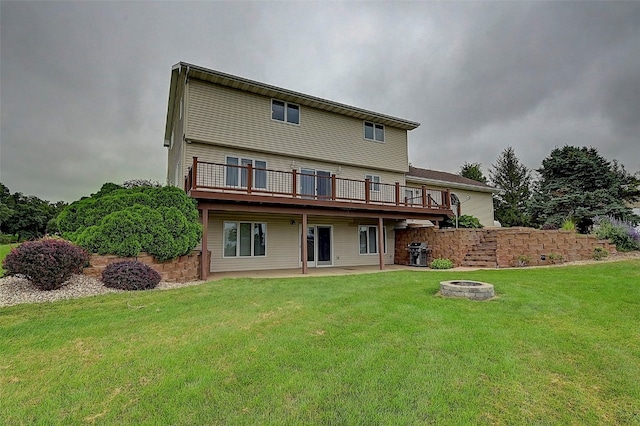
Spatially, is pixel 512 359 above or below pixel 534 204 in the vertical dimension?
below

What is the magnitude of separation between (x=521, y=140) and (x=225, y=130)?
25.4 meters

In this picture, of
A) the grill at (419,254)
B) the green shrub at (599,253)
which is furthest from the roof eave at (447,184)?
the green shrub at (599,253)

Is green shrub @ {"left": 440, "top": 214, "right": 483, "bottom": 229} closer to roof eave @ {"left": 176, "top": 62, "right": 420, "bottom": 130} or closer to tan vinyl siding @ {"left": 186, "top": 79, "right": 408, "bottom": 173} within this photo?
tan vinyl siding @ {"left": 186, "top": 79, "right": 408, "bottom": 173}

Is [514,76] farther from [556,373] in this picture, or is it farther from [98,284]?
[98,284]

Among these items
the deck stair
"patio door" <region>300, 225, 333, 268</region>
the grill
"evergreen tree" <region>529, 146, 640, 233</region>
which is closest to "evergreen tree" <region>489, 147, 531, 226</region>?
"evergreen tree" <region>529, 146, 640, 233</region>

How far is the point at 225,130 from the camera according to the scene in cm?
1264

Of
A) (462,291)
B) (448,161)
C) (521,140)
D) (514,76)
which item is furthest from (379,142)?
(448,161)

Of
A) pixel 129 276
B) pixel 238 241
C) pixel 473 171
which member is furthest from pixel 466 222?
pixel 473 171

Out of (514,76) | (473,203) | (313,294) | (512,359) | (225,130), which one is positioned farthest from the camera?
(473,203)

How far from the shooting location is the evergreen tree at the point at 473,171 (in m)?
33.2

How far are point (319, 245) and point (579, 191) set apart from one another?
16.7 meters

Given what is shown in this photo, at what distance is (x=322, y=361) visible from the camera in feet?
12.0

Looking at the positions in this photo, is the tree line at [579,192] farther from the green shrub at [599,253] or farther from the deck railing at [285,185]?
the deck railing at [285,185]

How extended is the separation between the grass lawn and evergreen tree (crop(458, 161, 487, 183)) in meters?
29.1
